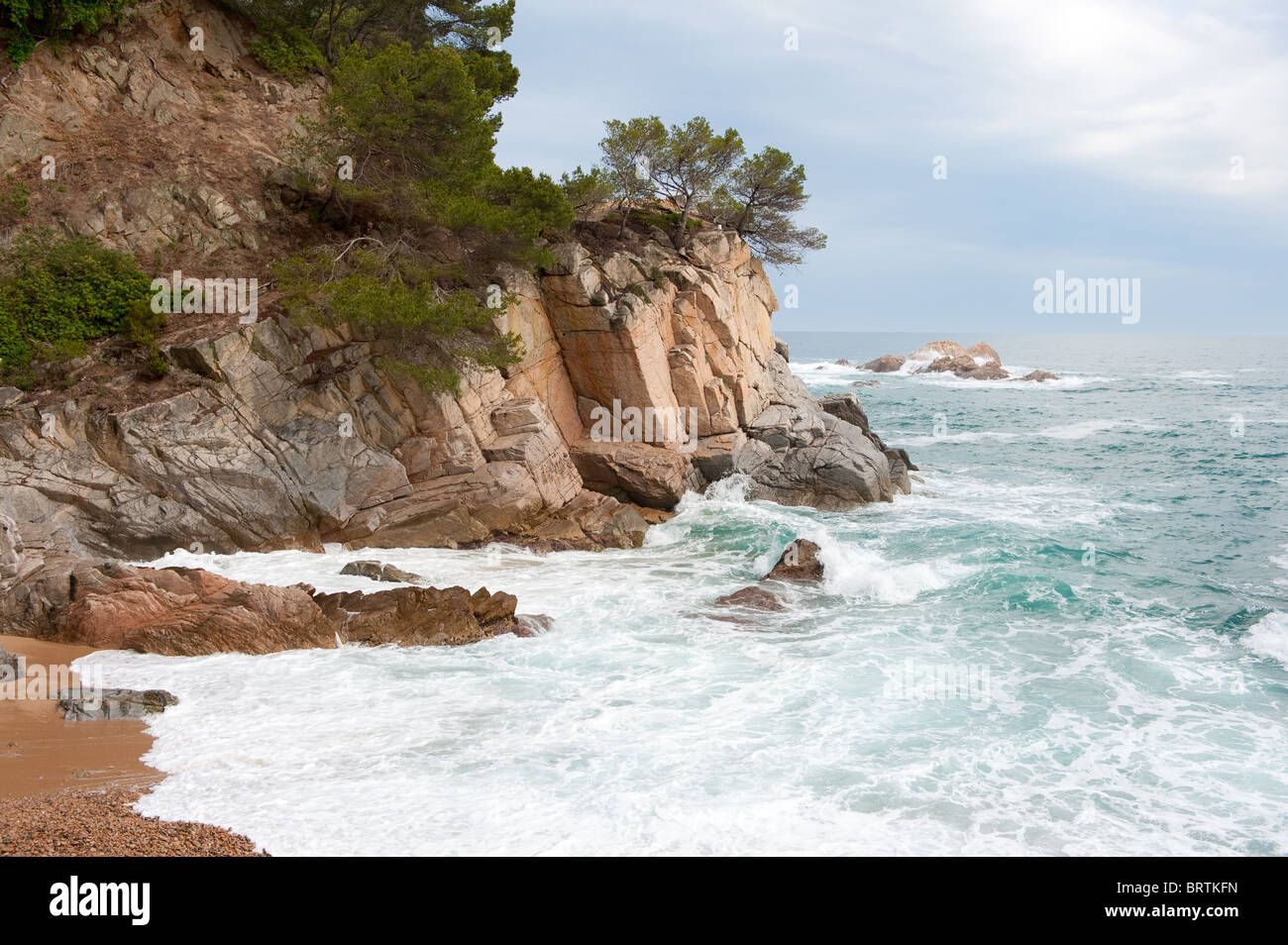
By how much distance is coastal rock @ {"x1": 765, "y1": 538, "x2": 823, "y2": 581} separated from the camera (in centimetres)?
1856

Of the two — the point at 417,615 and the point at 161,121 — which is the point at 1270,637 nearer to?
the point at 417,615

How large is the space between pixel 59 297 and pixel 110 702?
42.2ft

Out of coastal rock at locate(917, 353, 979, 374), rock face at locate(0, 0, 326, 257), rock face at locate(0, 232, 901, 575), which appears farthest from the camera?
coastal rock at locate(917, 353, 979, 374)

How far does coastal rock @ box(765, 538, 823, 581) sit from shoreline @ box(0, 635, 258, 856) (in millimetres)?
12470

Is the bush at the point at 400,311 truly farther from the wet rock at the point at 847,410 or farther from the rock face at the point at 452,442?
the wet rock at the point at 847,410

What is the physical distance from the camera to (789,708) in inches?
477

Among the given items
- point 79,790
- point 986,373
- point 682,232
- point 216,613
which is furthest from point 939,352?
point 79,790

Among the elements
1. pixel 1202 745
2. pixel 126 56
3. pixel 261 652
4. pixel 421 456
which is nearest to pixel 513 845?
pixel 261 652

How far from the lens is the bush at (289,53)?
27672 mm

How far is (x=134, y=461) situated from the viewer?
1770 centimetres

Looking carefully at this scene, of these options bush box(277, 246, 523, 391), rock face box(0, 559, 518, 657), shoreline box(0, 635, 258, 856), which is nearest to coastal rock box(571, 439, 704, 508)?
bush box(277, 246, 523, 391)

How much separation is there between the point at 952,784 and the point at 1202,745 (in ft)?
13.7

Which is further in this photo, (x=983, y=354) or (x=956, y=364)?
(x=983, y=354)

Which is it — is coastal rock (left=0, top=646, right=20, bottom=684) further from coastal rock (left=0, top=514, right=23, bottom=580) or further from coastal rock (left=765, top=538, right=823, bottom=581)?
coastal rock (left=765, top=538, right=823, bottom=581)
